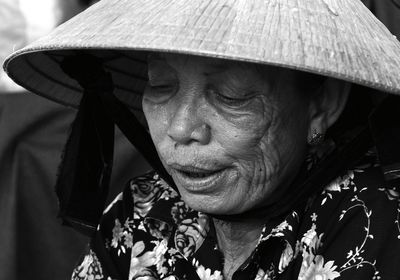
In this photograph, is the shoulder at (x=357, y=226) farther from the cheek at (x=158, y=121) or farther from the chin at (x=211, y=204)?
the cheek at (x=158, y=121)

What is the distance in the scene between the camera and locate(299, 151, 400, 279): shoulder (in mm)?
1870

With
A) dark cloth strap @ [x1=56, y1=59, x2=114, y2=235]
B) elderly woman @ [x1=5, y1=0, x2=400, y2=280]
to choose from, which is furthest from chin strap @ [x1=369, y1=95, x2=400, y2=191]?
dark cloth strap @ [x1=56, y1=59, x2=114, y2=235]

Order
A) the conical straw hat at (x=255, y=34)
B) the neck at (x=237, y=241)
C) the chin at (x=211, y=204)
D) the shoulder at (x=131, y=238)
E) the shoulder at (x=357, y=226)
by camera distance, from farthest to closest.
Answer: the shoulder at (x=131, y=238) → the neck at (x=237, y=241) → the chin at (x=211, y=204) → the shoulder at (x=357, y=226) → the conical straw hat at (x=255, y=34)

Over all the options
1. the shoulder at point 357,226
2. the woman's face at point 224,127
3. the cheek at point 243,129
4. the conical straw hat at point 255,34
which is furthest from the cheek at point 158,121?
the shoulder at point 357,226

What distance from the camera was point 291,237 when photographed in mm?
1999

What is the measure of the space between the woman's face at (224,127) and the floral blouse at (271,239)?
132 millimetres

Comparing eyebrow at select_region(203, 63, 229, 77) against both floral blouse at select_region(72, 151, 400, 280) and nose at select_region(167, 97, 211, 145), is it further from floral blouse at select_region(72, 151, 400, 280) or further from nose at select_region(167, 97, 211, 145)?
floral blouse at select_region(72, 151, 400, 280)

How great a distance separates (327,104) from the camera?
2.06 metres

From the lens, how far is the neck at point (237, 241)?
2.19 metres

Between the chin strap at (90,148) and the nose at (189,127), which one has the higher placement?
the nose at (189,127)

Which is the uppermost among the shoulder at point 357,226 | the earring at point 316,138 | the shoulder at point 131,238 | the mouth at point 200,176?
the mouth at point 200,176

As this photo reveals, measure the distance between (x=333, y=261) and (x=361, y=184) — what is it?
208 mm

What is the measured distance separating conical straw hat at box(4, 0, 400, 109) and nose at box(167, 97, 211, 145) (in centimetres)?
26

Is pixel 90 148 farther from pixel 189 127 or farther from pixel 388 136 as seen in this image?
pixel 388 136
